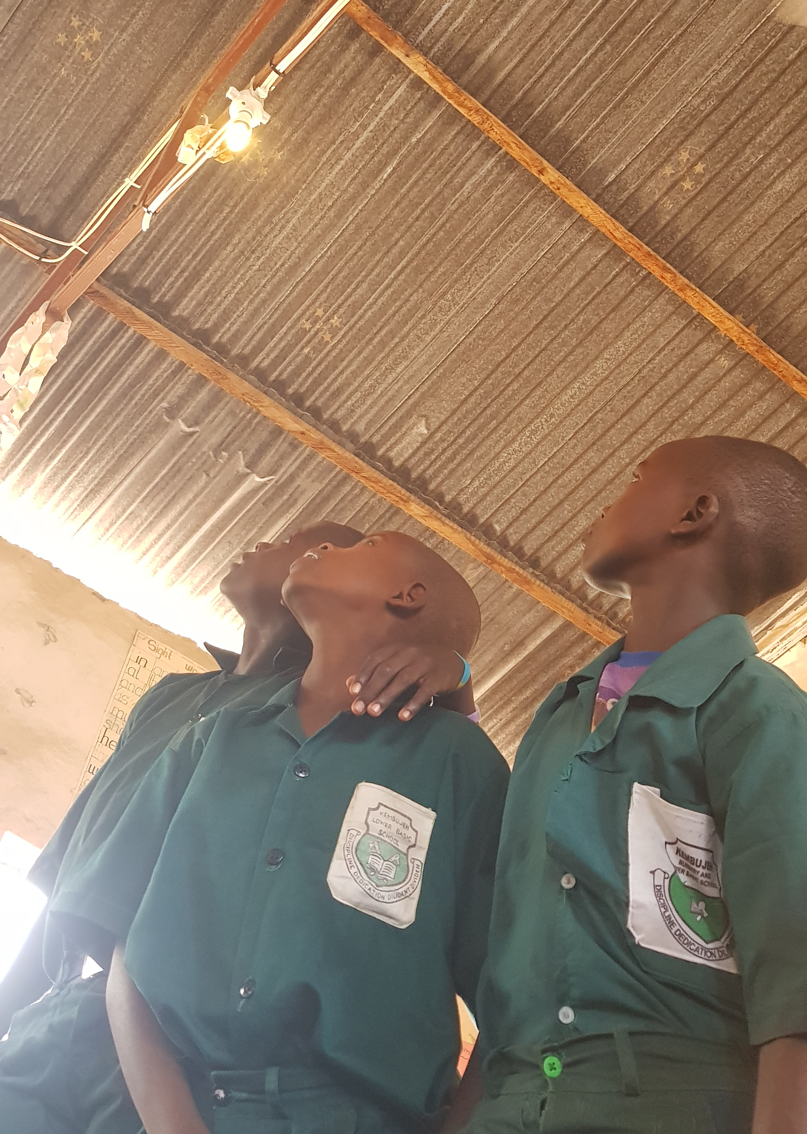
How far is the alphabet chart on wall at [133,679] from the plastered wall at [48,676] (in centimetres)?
4

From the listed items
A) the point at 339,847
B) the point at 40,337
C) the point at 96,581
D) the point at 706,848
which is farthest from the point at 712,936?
the point at 96,581

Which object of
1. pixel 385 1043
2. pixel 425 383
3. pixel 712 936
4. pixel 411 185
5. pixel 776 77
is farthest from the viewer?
pixel 425 383

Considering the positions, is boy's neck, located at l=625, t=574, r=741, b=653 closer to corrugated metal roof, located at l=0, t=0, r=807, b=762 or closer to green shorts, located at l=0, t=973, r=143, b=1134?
green shorts, located at l=0, t=973, r=143, b=1134

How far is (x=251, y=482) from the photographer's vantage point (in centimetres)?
545

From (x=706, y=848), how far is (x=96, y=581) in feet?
16.6

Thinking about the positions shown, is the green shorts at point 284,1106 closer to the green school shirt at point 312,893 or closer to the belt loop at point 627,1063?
the green school shirt at point 312,893

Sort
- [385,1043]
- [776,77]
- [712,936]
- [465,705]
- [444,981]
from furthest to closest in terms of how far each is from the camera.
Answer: [776,77] → [465,705] → [444,981] → [385,1043] → [712,936]

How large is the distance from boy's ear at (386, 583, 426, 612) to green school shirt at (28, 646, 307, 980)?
0.28m

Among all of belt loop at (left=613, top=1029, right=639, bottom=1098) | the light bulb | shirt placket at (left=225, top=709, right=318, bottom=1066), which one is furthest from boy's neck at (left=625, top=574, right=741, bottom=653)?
the light bulb

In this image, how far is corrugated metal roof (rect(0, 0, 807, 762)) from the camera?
424 cm

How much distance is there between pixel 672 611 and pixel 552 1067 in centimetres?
74

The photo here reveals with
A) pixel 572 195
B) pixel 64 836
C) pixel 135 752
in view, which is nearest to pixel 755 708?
pixel 135 752

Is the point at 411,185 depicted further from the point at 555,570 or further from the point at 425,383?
the point at 555,570

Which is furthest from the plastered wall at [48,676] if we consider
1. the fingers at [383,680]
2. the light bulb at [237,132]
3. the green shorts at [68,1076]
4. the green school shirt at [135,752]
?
the fingers at [383,680]
